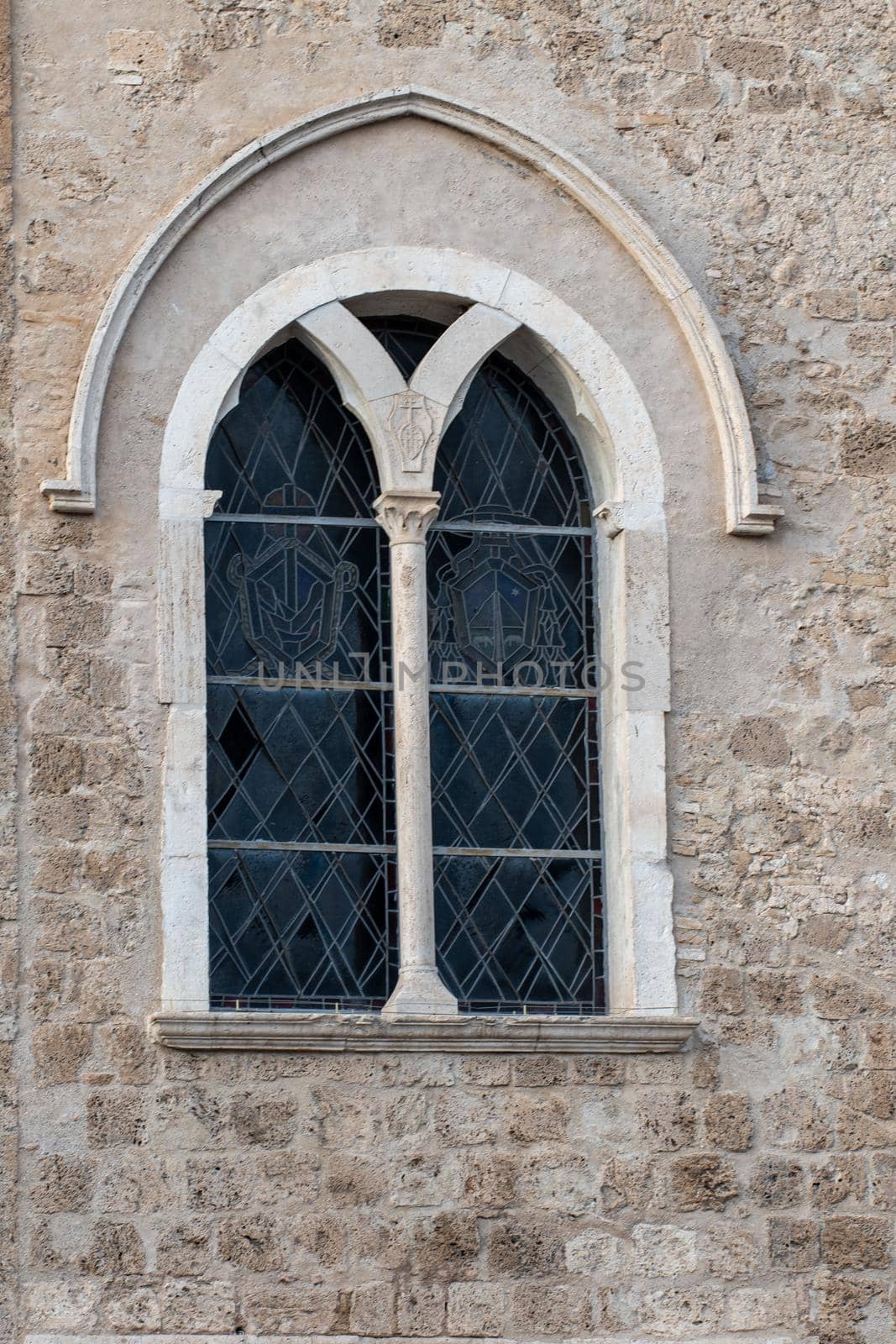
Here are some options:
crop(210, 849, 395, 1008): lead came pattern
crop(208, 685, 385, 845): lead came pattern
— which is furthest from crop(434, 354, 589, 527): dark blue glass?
crop(210, 849, 395, 1008): lead came pattern

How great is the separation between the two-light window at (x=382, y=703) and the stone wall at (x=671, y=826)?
354mm

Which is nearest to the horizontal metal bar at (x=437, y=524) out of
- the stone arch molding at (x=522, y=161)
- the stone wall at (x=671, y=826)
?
the stone wall at (x=671, y=826)

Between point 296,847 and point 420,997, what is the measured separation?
659 mm

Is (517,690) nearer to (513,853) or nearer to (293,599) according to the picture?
(513,853)

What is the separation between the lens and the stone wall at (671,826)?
836 cm

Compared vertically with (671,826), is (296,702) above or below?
above

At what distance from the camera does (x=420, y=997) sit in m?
8.60

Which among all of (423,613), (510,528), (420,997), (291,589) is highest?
(510,528)

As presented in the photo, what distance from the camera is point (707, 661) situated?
9102 millimetres

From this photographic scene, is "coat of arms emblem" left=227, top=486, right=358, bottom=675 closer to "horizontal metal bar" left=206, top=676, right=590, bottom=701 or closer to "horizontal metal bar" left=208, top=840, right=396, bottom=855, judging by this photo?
"horizontal metal bar" left=206, top=676, right=590, bottom=701

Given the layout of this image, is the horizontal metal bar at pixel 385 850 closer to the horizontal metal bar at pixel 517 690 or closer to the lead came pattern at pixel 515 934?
the lead came pattern at pixel 515 934

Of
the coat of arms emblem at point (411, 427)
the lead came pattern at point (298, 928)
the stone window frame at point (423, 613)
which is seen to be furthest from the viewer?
the coat of arms emblem at point (411, 427)

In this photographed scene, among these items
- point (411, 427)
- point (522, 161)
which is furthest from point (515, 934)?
point (522, 161)

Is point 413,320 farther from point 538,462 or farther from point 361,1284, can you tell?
point 361,1284
